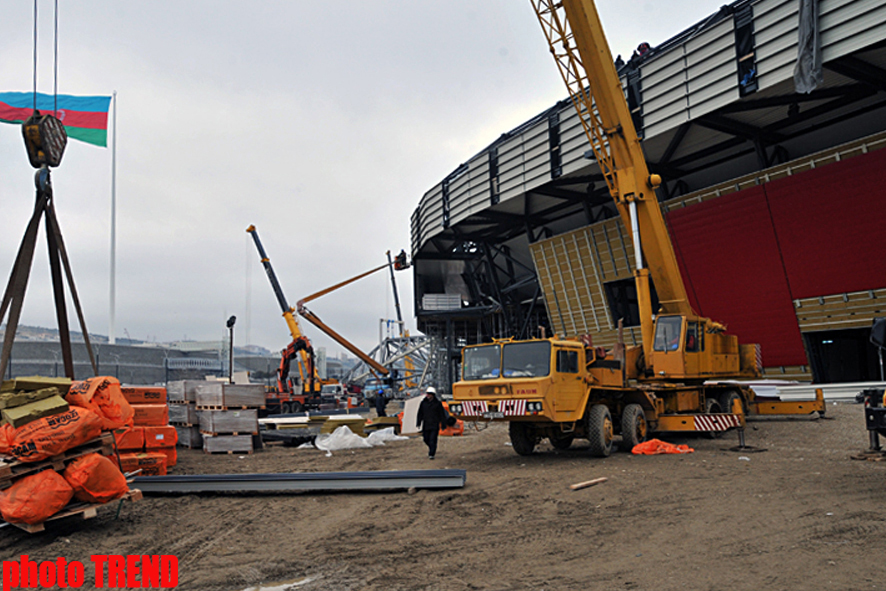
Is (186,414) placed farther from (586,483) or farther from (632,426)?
(586,483)

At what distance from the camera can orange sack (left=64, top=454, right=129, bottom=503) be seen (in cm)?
671

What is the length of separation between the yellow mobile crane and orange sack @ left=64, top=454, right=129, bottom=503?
5799mm

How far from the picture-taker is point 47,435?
6578 mm

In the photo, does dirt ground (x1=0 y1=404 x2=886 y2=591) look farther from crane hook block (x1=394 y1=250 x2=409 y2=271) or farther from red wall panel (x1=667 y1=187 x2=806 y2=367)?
crane hook block (x1=394 y1=250 x2=409 y2=271)

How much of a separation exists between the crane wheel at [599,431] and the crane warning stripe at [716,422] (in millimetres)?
2311

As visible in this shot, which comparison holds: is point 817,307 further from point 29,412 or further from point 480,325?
point 480,325

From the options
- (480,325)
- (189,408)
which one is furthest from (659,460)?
(480,325)

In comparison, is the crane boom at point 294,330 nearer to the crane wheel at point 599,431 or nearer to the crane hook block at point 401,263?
the crane hook block at point 401,263

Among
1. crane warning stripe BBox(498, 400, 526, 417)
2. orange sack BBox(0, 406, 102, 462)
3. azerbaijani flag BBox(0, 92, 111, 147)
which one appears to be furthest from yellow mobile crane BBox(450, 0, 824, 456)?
azerbaijani flag BBox(0, 92, 111, 147)

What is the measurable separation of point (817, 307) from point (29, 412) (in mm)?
22929

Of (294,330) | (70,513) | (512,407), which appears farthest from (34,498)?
(294,330)

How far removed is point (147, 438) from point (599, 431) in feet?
26.8

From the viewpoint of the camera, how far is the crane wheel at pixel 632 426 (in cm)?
1208

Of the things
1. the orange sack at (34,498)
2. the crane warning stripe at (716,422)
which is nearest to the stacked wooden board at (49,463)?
the orange sack at (34,498)
